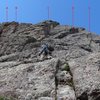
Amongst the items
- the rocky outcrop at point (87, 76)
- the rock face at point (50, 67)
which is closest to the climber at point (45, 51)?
the rock face at point (50, 67)

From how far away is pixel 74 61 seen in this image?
2811 cm

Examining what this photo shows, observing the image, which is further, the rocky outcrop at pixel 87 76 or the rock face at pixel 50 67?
the rock face at pixel 50 67

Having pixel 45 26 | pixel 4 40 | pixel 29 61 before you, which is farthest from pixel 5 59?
pixel 45 26

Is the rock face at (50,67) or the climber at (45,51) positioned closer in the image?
the rock face at (50,67)

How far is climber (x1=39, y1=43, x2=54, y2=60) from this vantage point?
103 ft

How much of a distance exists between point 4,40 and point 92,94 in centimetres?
1787

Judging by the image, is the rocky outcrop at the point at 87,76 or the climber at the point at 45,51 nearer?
the rocky outcrop at the point at 87,76

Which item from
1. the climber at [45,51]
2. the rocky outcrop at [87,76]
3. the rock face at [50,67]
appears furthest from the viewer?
the climber at [45,51]

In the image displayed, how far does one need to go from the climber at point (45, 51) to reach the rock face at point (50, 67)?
44 cm

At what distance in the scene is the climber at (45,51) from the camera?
3134cm

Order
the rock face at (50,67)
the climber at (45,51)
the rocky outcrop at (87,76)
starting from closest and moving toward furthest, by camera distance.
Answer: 1. the rocky outcrop at (87,76)
2. the rock face at (50,67)
3. the climber at (45,51)

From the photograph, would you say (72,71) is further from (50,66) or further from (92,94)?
(92,94)

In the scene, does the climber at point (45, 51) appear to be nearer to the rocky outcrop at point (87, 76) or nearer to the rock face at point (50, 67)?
the rock face at point (50, 67)

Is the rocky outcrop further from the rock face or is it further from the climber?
the climber
